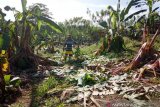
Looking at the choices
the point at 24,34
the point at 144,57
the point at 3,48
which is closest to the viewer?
the point at 144,57

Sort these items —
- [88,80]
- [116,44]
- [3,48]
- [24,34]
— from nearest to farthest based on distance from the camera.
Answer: [88,80]
[3,48]
[24,34]
[116,44]

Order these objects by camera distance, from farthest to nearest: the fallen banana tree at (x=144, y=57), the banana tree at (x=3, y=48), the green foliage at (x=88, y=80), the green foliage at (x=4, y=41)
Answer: the green foliage at (x=4, y=41) < the fallen banana tree at (x=144, y=57) < the green foliage at (x=88, y=80) < the banana tree at (x=3, y=48)

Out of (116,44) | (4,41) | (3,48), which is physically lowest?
(116,44)

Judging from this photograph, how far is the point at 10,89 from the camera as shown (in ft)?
26.8

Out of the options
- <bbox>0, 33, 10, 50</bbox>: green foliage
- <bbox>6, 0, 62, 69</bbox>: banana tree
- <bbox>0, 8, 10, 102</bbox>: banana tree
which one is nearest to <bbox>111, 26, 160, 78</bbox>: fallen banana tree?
<bbox>0, 8, 10, 102</bbox>: banana tree

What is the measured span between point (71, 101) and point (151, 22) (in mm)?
12397

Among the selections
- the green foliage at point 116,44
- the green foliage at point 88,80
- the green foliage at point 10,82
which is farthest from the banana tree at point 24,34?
the green foliage at point 88,80

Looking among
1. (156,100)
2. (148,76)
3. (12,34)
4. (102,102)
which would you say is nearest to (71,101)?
(102,102)

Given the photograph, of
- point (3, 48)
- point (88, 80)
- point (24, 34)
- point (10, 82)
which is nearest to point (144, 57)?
point (88, 80)

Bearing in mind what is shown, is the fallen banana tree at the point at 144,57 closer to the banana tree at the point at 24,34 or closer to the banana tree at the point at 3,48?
the banana tree at the point at 3,48

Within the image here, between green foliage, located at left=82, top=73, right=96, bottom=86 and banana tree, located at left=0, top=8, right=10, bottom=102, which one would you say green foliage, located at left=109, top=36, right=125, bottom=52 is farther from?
green foliage, located at left=82, top=73, right=96, bottom=86

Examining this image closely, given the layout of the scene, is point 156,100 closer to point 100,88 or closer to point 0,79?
point 100,88

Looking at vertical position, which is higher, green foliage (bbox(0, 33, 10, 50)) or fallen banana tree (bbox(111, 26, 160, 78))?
green foliage (bbox(0, 33, 10, 50))

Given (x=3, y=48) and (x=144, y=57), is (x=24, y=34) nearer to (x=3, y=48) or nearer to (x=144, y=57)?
(x=3, y=48)
